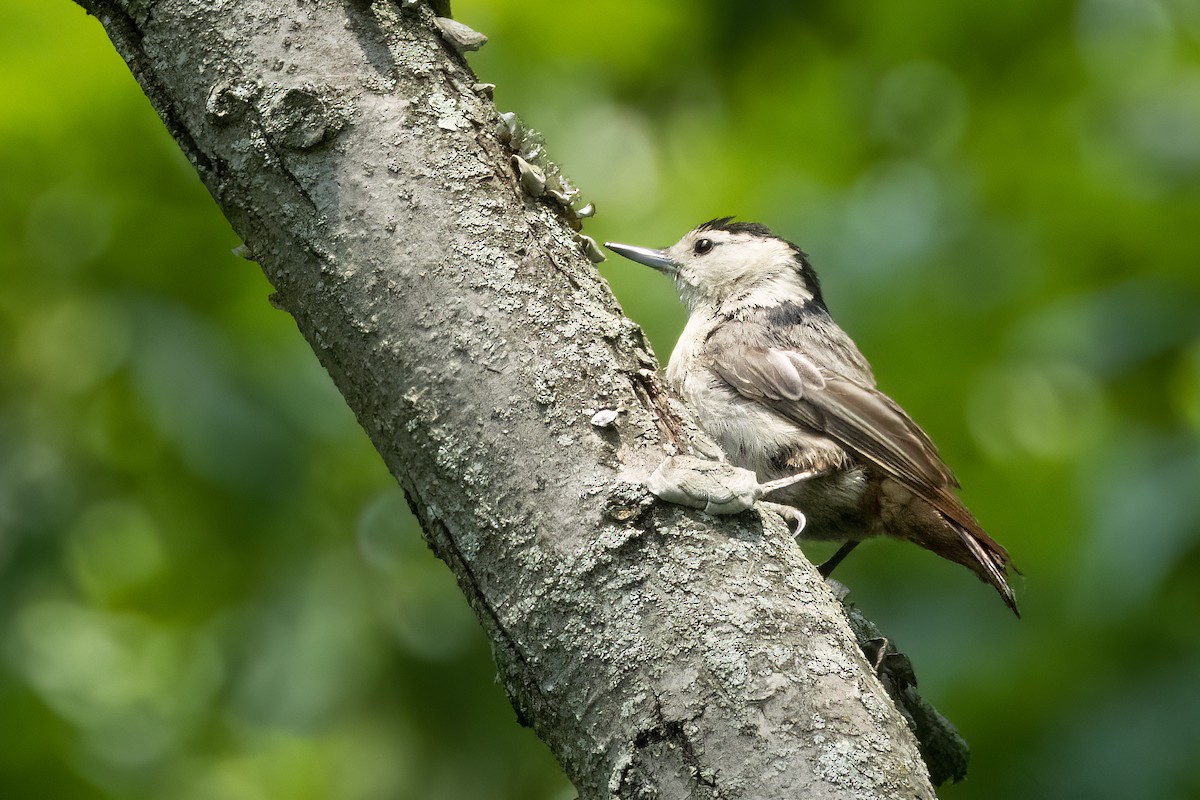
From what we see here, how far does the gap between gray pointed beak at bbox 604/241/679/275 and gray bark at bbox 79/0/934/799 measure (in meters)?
2.15

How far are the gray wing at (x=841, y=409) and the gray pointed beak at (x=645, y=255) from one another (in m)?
0.46

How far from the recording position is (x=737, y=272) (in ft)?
16.9

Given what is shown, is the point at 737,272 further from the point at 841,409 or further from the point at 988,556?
the point at 988,556

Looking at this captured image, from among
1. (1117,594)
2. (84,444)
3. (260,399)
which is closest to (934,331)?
(1117,594)

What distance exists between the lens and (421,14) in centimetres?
239

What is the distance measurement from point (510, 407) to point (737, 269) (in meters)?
3.19

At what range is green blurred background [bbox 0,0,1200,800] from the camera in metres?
3.83

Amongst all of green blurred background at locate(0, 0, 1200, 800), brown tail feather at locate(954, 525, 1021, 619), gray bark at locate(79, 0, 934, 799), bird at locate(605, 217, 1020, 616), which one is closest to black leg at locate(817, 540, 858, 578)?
bird at locate(605, 217, 1020, 616)

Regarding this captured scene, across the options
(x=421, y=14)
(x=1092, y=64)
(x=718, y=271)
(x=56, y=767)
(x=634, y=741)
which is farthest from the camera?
(x=718, y=271)

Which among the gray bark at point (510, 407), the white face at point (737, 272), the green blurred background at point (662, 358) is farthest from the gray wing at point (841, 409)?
the gray bark at point (510, 407)

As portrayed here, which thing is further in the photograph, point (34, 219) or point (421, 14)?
point (34, 219)

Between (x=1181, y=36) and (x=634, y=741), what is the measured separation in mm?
3985

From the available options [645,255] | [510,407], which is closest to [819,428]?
[645,255]

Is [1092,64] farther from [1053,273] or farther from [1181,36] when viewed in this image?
[1053,273]
